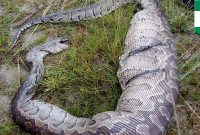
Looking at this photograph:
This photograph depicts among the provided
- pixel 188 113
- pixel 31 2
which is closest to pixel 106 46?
pixel 188 113

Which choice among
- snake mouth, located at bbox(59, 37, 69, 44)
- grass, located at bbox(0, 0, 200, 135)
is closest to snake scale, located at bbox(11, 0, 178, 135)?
snake mouth, located at bbox(59, 37, 69, 44)

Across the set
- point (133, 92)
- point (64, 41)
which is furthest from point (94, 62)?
point (133, 92)

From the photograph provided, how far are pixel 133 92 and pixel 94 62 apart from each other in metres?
1.05

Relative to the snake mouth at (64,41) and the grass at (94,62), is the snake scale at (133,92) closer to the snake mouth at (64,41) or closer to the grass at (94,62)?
the snake mouth at (64,41)

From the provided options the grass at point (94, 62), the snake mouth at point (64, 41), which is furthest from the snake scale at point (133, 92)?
the grass at point (94, 62)

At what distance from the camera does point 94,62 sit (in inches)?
199

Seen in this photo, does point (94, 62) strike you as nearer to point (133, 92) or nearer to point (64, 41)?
point (64, 41)

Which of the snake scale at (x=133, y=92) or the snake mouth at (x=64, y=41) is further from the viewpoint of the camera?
the snake mouth at (x=64, y=41)

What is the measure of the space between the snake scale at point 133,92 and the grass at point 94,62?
6.0 inches

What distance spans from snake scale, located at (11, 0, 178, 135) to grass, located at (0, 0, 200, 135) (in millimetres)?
153

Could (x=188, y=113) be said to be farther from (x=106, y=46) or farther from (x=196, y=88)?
(x=106, y=46)

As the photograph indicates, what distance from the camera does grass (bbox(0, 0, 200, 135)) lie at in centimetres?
455

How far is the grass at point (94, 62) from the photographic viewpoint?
4547 millimetres

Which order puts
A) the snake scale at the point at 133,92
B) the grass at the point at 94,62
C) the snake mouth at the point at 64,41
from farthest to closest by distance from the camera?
1. the snake mouth at the point at 64,41
2. the grass at the point at 94,62
3. the snake scale at the point at 133,92
